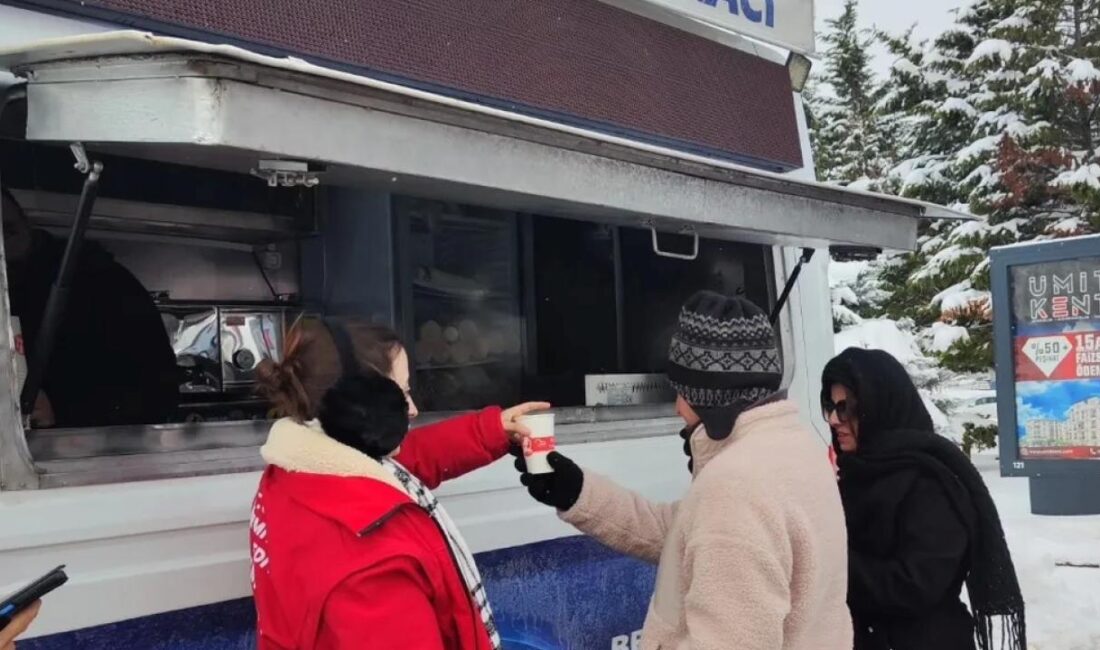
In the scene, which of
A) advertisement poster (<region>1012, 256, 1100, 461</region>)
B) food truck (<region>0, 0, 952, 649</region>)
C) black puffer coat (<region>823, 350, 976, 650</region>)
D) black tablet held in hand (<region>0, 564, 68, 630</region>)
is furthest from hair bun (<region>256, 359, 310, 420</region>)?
advertisement poster (<region>1012, 256, 1100, 461</region>)

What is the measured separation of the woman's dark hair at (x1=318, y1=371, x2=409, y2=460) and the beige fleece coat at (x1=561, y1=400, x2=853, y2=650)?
0.56m

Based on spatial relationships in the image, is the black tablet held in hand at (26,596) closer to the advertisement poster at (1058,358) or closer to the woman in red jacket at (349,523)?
the woman in red jacket at (349,523)

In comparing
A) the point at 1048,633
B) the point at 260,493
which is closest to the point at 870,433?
the point at 260,493

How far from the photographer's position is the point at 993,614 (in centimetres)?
257

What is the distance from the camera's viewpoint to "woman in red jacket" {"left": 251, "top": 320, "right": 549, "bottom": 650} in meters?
1.56

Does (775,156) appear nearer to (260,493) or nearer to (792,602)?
(792,602)

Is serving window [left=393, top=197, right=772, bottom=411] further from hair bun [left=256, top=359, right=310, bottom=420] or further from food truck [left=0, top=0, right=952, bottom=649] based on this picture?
hair bun [left=256, top=359, right=310, bottom=420]


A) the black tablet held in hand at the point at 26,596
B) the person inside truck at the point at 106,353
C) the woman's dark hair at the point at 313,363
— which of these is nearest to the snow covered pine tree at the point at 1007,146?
the person inside truck at the point at 106,353

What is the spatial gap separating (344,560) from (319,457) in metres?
0.18

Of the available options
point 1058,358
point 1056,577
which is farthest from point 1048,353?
point 1056,577

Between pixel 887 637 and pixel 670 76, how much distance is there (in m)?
1.61

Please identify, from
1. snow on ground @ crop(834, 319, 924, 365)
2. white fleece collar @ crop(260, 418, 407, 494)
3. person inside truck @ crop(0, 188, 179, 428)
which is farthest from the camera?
snow on ground @ crop(834, 319, 924, 365)

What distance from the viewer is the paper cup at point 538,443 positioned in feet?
7.30

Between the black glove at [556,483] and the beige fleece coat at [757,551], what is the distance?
328 mm
